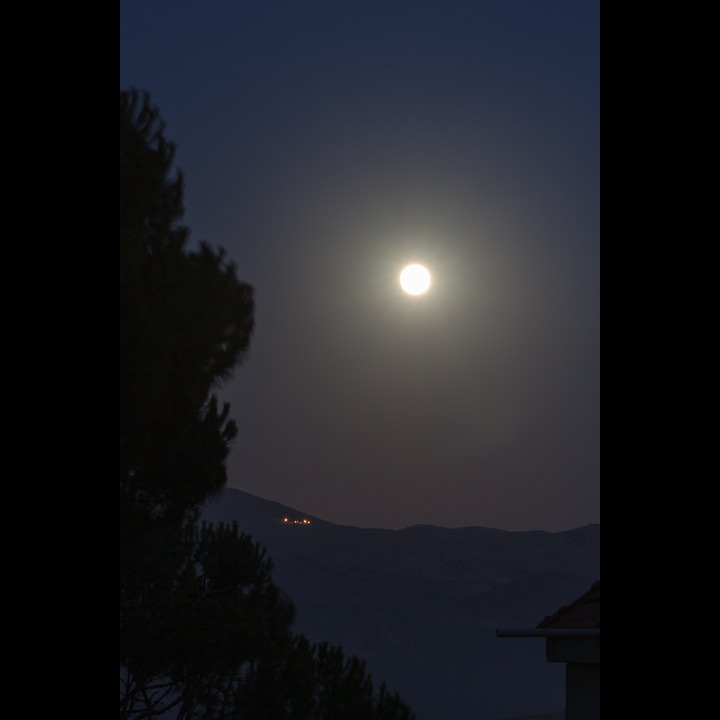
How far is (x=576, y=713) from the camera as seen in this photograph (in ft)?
16.4

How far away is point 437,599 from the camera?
213ft

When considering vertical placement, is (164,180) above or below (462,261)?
Result: below

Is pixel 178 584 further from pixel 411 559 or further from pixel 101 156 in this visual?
pixel 411 559

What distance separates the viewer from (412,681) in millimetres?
57406

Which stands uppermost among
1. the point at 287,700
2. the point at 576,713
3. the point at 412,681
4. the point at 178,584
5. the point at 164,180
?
the point at 164,180

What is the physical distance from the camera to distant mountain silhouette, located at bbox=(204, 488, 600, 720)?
57.7 metres

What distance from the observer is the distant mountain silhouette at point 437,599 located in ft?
189

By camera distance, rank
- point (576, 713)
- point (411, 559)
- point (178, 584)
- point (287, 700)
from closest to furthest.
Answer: point (576, 713)
point (178, 584)
point (287, 700)
point (411, 559)
